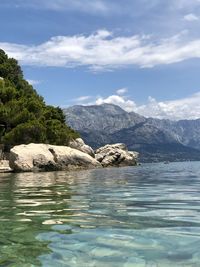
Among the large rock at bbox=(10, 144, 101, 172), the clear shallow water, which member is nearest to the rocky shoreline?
the large rock at bbox=(10, 144, 101, 172)

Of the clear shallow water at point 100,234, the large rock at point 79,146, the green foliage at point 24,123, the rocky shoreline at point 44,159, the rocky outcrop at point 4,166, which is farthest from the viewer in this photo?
the large rock at point 79,146

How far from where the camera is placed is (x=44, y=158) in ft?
145

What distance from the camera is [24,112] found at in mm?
53094

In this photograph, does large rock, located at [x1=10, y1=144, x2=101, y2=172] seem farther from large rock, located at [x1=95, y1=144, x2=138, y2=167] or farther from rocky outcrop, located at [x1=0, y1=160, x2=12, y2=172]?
large rock, located at [x1=95, y1=144, x2=138, y2=167]

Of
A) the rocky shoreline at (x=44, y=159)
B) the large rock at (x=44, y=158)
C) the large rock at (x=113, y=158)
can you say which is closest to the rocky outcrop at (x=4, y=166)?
the rocky shoreline at (x=44, y=159)

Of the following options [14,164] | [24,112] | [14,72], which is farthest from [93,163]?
[14,72]

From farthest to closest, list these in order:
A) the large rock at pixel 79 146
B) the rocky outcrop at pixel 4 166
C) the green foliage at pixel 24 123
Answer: the large rock at pixel 79 146 < the green foliage at pixel 24 123 < the rocky outcrop at pixel 4 166

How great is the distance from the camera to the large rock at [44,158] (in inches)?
1663

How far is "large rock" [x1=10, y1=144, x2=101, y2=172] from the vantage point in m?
42.2

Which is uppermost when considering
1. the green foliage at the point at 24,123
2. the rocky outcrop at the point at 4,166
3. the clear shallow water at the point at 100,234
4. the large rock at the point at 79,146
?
the green foliage at the point at 24,123

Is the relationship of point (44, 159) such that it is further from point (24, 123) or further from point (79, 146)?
point (79, 146)

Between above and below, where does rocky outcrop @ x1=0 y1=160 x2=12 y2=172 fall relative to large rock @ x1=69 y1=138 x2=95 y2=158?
below

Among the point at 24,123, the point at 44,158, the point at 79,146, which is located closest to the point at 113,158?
the point at 79,146

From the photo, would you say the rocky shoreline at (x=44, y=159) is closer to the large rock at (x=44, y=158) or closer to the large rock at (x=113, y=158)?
the large rock at (x=44, y=158)
